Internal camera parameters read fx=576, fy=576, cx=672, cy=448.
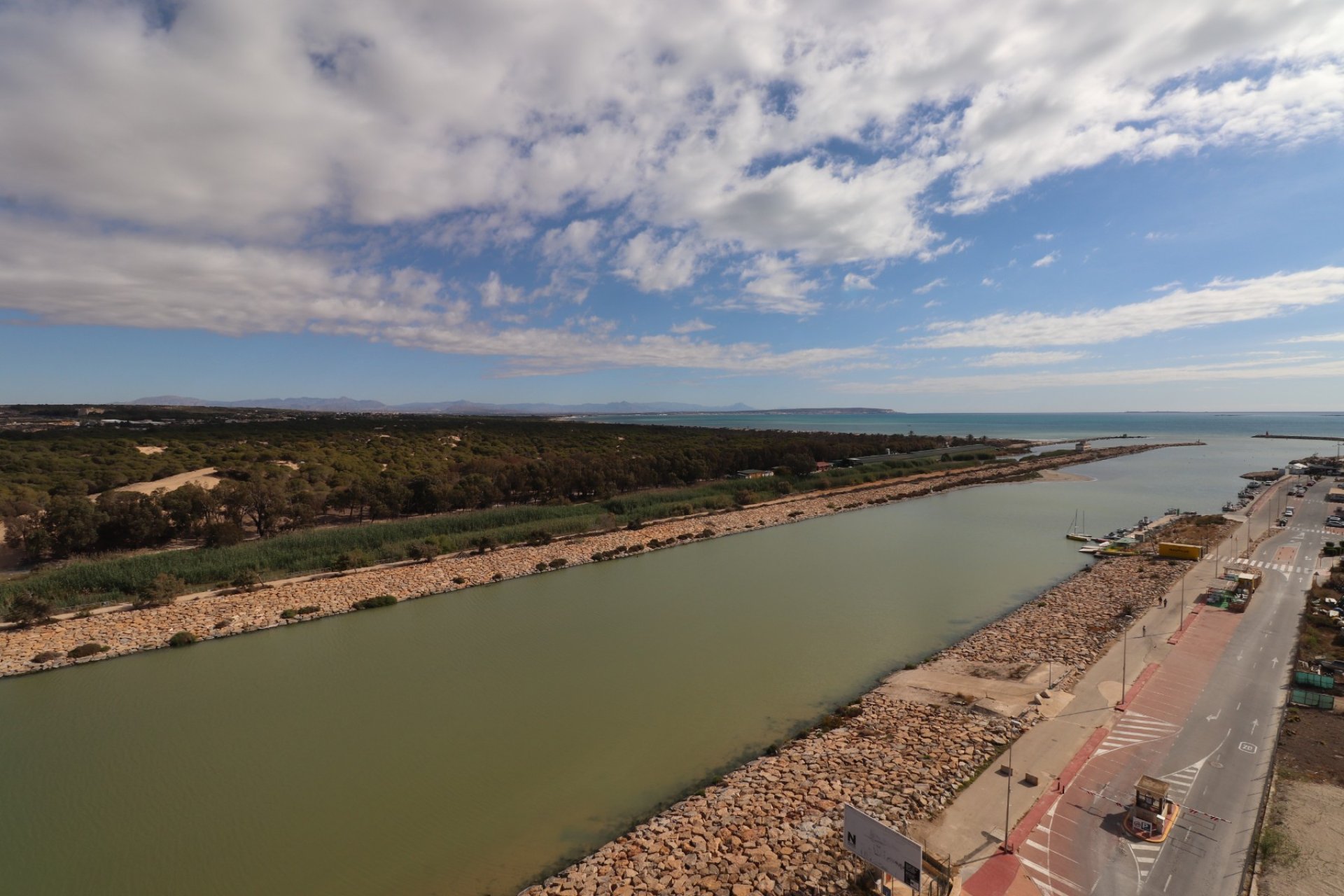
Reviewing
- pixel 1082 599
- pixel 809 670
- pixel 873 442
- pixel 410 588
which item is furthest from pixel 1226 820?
pixel 873 442

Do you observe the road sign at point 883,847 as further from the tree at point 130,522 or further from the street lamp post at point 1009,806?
the tree at point 130,522

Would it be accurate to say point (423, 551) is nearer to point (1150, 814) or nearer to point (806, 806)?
point (806, 806)

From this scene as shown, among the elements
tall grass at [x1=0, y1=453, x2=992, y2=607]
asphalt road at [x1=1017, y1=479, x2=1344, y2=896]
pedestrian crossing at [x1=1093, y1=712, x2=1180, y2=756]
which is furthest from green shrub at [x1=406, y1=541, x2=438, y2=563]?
pedestrian crossing at [x1=1093, y1=712, x2=1180, y2=756]

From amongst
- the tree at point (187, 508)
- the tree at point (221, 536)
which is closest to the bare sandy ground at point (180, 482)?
the tree at point (187, 508)

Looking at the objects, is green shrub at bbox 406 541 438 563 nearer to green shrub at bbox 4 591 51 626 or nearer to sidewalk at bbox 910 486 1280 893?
green shrub at bbox 4 591 51 626

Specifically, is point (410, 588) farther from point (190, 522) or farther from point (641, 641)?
point (190, 522)

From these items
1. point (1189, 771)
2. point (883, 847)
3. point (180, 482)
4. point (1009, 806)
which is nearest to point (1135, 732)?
point (1189, 771)

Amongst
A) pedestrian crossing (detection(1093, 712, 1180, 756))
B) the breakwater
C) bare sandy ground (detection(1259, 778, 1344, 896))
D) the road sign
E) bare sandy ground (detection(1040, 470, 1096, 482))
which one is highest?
the road sign
